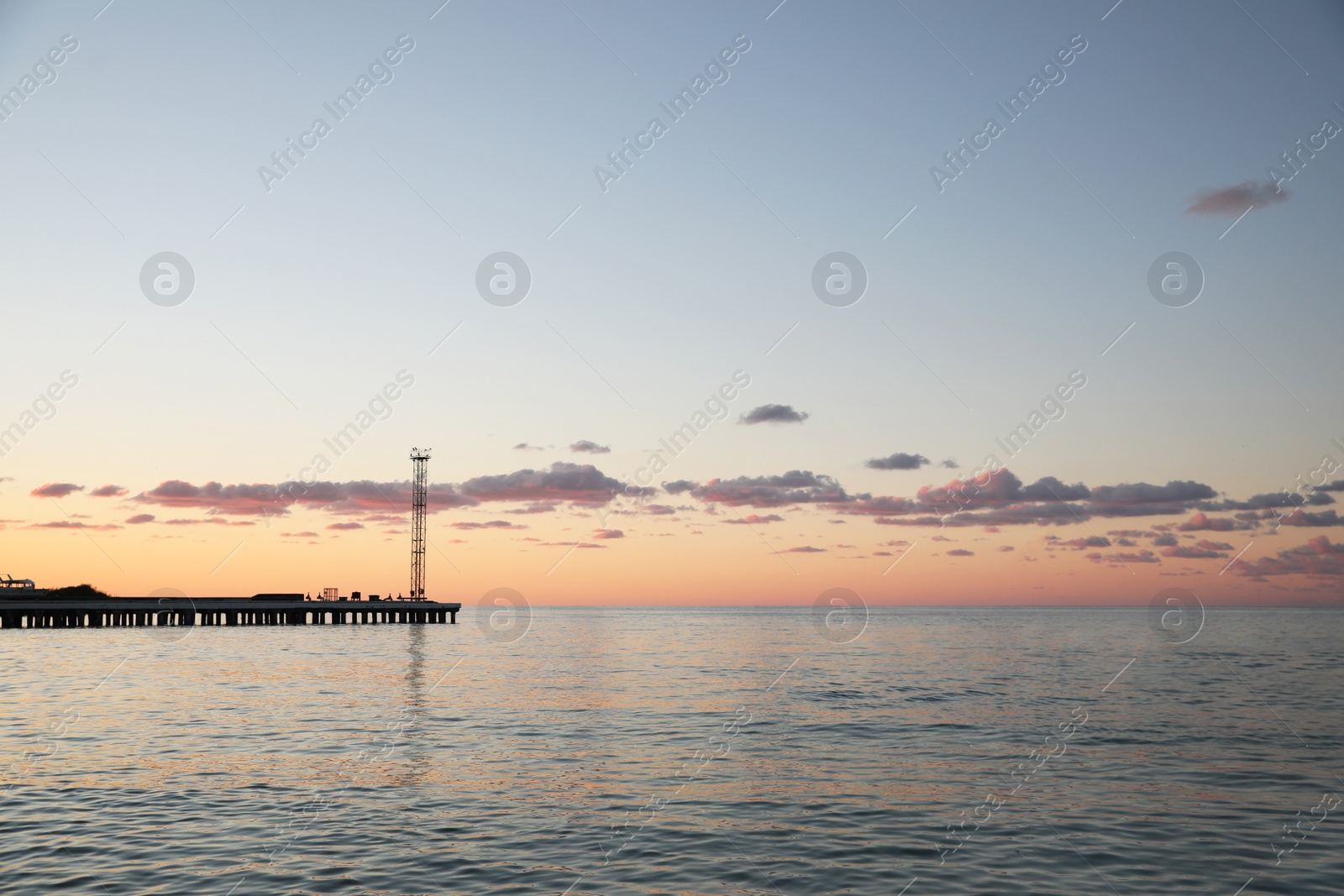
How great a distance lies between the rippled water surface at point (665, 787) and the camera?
1478 cm

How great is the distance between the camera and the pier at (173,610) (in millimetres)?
92812

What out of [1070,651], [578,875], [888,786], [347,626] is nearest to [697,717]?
[888,786]

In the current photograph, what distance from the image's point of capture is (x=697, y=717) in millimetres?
32250

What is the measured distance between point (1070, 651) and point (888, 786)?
61.5m

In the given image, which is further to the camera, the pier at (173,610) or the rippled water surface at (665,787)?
the pier at (173,610)

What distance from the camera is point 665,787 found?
20.9 meters

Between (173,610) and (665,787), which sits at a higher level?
(173,610)

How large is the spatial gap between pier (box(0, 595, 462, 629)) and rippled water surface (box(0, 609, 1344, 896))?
55.4 meters

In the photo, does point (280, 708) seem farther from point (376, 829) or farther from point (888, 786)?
point (888, 786)

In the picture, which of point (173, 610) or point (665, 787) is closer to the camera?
point (665, 787)

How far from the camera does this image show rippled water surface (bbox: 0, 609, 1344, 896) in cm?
1478

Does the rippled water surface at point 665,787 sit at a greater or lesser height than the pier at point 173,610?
lesser

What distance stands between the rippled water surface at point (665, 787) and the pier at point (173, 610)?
55.4 metres

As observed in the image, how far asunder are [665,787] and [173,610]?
318ft
